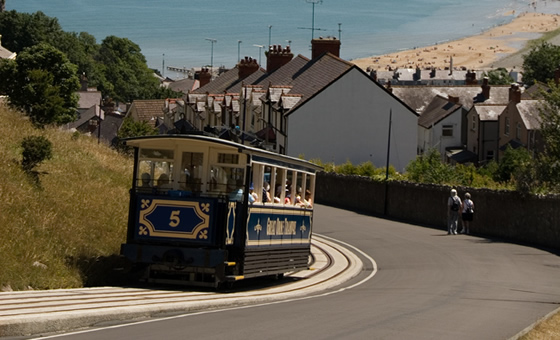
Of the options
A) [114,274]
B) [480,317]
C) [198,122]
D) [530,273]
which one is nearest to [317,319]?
[480,317]

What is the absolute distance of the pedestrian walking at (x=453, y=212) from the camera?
122ft

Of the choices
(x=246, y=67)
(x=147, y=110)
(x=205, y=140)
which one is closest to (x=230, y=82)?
(x=246, y=67)

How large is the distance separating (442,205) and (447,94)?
56023 mm

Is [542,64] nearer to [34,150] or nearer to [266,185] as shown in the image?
[34,150]

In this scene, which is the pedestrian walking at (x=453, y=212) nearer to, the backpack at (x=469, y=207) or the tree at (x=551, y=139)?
the backpack at (x=469, y=207)

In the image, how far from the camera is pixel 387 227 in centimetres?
4078

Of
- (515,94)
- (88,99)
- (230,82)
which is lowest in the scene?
(515,94)

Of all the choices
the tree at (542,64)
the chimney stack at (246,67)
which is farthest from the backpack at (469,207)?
the tree at (542,64)

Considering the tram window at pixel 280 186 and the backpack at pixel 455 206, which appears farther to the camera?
the backpack at pixel 455 206

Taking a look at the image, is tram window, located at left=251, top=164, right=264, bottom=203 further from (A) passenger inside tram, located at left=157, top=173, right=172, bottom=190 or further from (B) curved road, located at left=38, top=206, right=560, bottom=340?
(B) curved road, located at left=38, top=206, right=560, bottom=340

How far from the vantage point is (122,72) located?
18388 cm

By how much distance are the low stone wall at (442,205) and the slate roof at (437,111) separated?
123 ft

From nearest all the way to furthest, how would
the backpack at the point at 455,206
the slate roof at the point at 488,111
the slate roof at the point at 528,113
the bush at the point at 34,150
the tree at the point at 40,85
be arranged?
1. the bush at the point at 34,150
2. the backpack at the point at 455,206
3. the tree at the point at 40,85
4. the slate roof at the point at 528,113
5. the slate roof at the point at 488,111

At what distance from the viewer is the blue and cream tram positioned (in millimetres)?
20875
